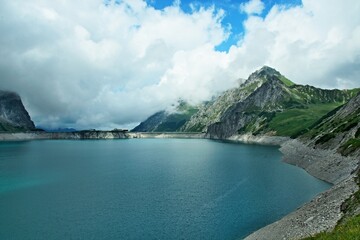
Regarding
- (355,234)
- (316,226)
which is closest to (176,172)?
(316,226)

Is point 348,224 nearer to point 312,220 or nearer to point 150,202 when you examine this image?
point 312,220

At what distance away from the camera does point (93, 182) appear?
117750mm

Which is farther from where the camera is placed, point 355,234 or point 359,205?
point 359,205

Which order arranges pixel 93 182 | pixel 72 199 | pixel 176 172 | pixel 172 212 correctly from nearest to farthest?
1. pixel 172 212
2. pixel 72 199
3. pixel 93 182
4. pixel 176 172

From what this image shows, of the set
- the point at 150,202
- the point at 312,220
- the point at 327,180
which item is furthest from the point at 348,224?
the point at 327,180

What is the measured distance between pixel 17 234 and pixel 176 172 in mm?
80044

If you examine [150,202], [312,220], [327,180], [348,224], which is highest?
[348,224]

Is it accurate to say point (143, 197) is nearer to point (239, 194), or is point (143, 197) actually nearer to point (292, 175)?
point (239, 194)

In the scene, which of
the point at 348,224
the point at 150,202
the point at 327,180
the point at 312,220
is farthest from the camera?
the point at 327,180

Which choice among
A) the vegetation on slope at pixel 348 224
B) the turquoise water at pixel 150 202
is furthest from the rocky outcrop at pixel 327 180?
the turquoise water at pixel 150 202

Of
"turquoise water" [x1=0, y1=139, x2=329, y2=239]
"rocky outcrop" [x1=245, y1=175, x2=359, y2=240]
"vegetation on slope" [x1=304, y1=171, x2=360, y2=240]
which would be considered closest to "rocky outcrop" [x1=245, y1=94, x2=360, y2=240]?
"rocky outcrop" [x1=245, y1=175, x2=359, y2=240]

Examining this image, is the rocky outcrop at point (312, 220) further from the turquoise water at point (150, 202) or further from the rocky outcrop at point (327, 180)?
the turquoise water at point (150, 202)

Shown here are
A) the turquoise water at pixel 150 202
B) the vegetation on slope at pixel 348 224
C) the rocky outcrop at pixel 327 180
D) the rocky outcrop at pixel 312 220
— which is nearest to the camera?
the vegetation on slope at pixel 348 224

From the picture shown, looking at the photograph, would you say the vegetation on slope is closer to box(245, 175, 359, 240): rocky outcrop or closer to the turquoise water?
box(245, 175, 359, 240): rocky outcrop
